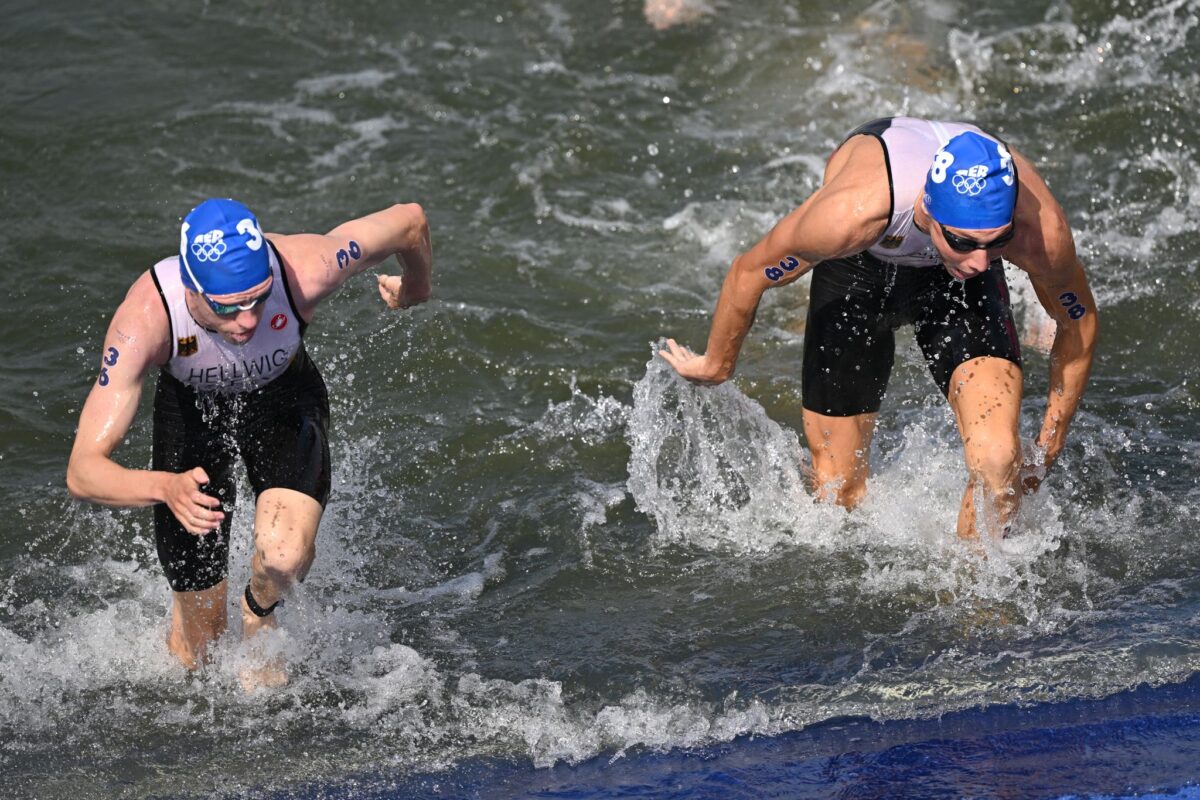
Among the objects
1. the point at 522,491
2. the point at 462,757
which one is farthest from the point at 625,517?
the point at 462,757

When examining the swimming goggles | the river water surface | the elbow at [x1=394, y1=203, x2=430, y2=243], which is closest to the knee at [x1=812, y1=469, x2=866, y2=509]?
the river water surface

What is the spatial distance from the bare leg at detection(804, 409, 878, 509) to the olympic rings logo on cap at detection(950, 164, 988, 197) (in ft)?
4.87

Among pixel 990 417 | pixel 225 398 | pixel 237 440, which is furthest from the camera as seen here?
pixel 990 417

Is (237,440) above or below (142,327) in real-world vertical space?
below

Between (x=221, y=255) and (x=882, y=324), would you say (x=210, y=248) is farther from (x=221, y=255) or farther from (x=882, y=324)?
(x=882, y=324)

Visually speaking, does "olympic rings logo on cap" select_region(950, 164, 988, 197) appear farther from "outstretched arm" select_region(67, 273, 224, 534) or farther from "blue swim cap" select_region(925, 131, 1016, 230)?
"outstretched arm" select_region(67, 273, 224, 534)

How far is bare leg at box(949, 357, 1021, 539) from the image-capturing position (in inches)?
226

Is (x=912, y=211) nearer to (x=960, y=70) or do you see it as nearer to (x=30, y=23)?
(x=960, y=70)

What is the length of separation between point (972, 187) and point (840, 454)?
5.65 ft

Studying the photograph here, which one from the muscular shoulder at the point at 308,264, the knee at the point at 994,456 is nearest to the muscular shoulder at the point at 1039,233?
the knee at the point at 994,456

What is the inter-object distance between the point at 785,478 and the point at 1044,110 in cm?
561

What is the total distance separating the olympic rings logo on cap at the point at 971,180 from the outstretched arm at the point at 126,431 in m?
2.71

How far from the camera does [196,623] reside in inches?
236

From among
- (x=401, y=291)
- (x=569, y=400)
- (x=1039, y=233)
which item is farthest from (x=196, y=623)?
(x=1039, y=233)
